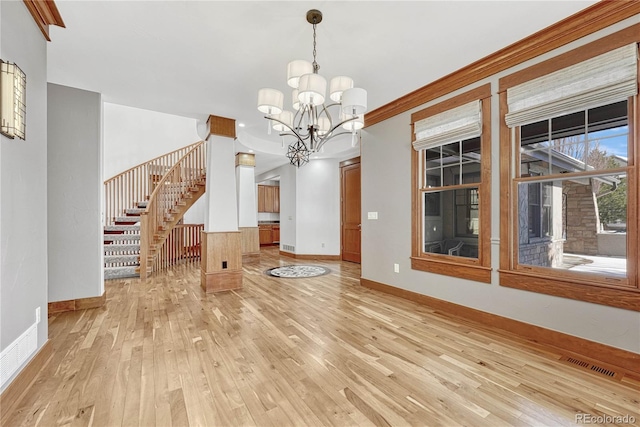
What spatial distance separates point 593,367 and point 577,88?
7.22ft

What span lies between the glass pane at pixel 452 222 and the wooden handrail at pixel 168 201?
5.01 meters

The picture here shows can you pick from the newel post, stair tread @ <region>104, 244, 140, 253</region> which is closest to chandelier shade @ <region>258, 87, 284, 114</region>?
the newel post

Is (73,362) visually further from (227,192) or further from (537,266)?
(537,266)

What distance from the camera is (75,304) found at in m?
3.41

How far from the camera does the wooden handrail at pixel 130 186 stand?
6809 millimetres

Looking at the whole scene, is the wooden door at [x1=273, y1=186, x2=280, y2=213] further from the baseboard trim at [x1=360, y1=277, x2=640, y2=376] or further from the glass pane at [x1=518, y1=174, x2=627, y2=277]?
the glass pane at [x1=518, y1=174, x2=627, y2=277]

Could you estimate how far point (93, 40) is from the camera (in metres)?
2.48

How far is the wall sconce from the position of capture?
1.60 metres

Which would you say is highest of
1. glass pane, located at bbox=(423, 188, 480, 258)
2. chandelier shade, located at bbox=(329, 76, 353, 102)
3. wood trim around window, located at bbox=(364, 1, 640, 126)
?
wood trim around window, located at bbox=(364, 1, 640, 126)

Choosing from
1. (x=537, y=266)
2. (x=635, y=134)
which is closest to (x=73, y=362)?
(x=537, y=266)

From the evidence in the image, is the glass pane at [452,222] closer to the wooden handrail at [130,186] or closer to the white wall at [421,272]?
the white wall at [421,272]

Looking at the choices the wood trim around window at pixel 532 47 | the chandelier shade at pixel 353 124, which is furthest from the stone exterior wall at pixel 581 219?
the chandelier shade at pixel 353 124

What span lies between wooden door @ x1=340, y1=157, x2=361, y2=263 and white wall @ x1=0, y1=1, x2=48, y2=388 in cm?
549

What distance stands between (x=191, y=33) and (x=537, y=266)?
3763 millimetres
